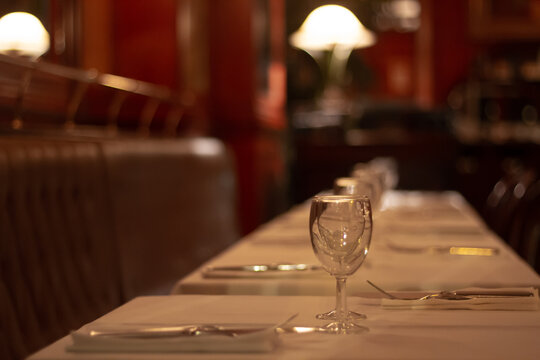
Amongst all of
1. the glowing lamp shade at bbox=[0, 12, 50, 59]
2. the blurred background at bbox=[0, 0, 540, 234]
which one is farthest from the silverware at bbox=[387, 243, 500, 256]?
the glowing lamp shade at bbox=[0, 12, 50, 59]

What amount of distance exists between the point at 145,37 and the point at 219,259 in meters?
2.36

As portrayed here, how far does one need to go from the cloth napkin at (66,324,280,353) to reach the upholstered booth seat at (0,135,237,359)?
34.0 inches

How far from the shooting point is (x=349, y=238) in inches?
41.1

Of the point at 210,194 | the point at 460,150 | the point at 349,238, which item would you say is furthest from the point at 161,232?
the point at 460,150

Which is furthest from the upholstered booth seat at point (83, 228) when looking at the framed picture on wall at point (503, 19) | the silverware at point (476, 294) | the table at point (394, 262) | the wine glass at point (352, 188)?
the framed picture on wall at point (503, 19)

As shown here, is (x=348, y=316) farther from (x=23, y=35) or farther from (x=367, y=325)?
(x=23, y=35)

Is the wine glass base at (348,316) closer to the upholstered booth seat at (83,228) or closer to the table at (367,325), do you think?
the table at (367,325)

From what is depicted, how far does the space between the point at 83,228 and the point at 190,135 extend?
2.31 metres

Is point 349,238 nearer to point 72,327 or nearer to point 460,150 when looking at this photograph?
point 72,327

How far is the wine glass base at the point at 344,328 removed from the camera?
40.1 inches

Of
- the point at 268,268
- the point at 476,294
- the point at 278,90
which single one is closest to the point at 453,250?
the point at 268,268

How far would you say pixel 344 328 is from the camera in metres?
1.03

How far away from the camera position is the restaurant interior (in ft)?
6.60

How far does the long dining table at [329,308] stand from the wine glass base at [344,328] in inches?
0.5
